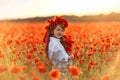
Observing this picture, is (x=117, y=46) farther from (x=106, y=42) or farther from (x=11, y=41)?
(x=11, y=41)

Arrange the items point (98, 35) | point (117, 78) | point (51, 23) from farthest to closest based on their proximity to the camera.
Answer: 1. point (98, 35)
2. point (117, 78)
3. point (51, 23)

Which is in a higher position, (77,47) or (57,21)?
(57,21)

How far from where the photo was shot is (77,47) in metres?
1.46

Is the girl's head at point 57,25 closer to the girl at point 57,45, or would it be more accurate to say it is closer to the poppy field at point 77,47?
the girl at point 57,45

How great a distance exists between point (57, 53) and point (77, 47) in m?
0.19

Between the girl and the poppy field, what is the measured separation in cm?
9

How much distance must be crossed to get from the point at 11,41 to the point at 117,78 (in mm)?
394

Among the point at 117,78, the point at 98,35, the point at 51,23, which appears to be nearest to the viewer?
the point at 51,23

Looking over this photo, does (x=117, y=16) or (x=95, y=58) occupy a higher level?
(x=117, y=16)

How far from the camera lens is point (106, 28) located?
163 centimetres

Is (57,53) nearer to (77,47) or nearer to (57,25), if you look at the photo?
(57,25)

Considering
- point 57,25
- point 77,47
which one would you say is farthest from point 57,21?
point 77,47

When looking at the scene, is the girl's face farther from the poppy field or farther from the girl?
the poppy field

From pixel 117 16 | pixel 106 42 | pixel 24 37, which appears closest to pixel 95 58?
pixel 106 42
